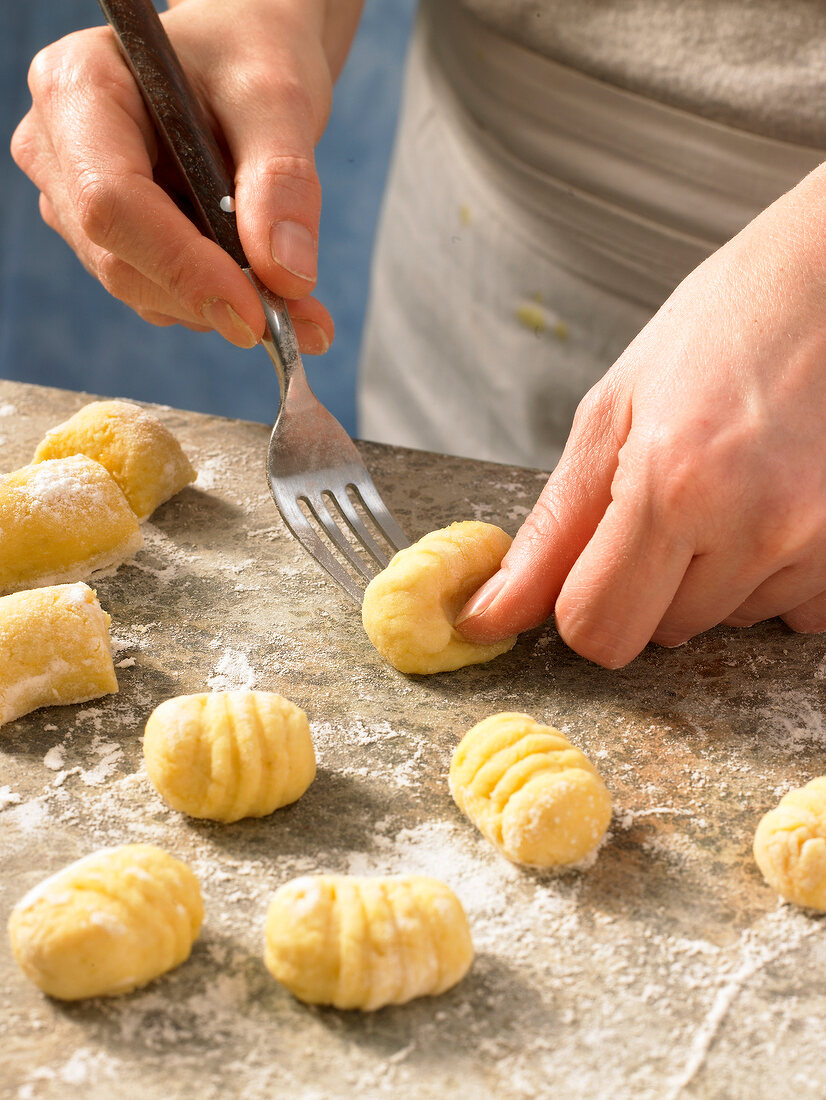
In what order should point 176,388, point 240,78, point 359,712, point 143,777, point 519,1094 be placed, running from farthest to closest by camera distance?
point 176,388 < point 240,78 < point 359,712 < point 143,777 < point 519,1094

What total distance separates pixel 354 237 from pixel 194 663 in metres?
3.21

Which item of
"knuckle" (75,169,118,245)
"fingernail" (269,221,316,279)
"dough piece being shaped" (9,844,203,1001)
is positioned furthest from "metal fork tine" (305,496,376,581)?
"dough piece being shaped" (9,844,203,1001)

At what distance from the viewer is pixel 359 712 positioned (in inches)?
48.8

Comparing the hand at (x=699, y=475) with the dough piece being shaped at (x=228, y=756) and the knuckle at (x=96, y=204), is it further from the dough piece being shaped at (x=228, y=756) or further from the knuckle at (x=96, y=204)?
the knuckle at (x=96, y=204)

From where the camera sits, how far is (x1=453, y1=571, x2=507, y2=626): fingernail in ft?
4.19

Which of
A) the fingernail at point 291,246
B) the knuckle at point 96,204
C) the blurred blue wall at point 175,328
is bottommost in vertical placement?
the blurred blue wall at point 175,328

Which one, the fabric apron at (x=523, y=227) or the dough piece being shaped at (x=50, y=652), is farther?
the fabric apron at (x=523, y=227)

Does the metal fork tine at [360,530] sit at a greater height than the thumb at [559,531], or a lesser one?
lesser

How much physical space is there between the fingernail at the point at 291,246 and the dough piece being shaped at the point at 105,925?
82cm

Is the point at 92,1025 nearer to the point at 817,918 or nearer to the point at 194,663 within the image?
the point at 194,663

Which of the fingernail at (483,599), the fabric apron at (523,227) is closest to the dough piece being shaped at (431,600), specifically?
the fingernail at (483,599)

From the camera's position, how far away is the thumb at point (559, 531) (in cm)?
127

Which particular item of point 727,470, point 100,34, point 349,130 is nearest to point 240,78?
point 100,34

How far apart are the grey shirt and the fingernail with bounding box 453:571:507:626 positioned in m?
0.88
